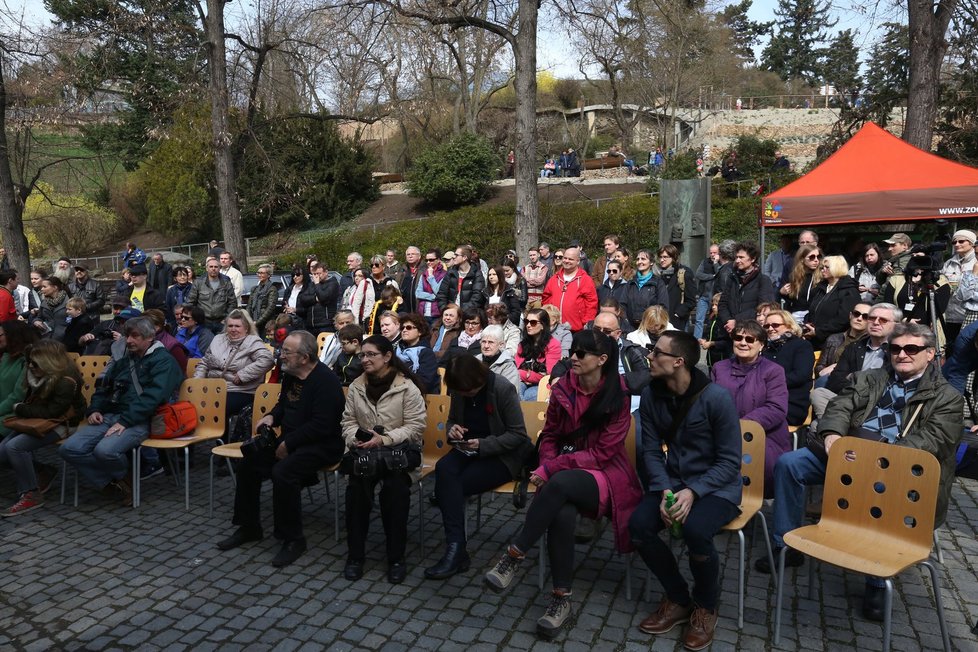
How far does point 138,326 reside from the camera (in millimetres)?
5633

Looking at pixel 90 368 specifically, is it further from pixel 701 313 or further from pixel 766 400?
pixel 701 313

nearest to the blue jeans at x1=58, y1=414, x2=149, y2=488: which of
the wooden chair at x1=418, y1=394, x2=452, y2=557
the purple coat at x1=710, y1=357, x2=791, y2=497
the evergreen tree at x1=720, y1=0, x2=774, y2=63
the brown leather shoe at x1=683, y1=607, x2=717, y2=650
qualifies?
the wooden chair at x1=418, y1=394, x2=452, y2=557

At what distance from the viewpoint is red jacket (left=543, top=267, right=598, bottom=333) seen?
25.5ft

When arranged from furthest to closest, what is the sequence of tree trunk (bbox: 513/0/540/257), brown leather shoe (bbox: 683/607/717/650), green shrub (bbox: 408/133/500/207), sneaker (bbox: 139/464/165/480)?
green shrub (bbox: 408/133/500/207)
tree trunk (bbox: 513/0/540/257)
sneaker (bbox: 139/464/165/480)
brown leather shoe (bbox: 683/607/717/650)

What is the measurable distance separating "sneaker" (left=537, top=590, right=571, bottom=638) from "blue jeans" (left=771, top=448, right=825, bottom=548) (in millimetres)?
1298

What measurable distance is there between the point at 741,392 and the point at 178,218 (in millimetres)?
26877

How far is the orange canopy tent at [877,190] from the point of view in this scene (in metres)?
9.41

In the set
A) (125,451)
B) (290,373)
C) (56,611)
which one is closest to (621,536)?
(290,373)

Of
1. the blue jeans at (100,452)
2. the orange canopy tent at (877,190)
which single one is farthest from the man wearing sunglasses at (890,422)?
the orange canopy tent at (877,190)

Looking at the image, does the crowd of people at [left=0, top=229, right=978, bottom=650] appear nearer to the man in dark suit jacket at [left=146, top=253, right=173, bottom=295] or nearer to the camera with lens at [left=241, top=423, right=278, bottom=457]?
the camera with lens at [left=241, top=423, right=278, bottom=457]

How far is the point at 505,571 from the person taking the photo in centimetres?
384

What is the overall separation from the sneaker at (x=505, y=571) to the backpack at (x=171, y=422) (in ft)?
10.2

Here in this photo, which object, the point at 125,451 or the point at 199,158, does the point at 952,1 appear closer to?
the point at 125,451

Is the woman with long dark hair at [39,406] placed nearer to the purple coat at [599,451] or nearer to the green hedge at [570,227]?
the purple coat at [599,451]
